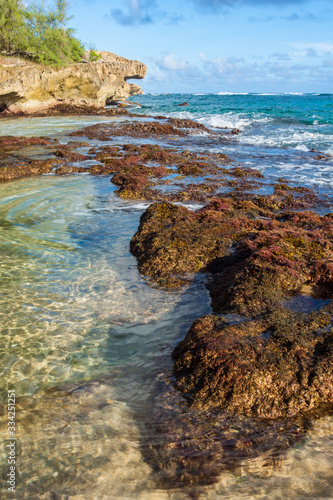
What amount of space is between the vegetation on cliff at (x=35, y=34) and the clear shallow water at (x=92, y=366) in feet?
130

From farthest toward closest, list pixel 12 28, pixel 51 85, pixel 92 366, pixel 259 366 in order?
pixel 12 28, pixel 51 85, pixel 92 366, pixel 259 366

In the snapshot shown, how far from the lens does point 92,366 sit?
13.3ft

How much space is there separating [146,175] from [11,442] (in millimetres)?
11443

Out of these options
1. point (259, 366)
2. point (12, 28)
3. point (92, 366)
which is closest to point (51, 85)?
point (12, 28)

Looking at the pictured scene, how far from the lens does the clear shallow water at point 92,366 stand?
8.85 ft

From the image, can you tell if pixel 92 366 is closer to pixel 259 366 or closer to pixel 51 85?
pixel 259 366

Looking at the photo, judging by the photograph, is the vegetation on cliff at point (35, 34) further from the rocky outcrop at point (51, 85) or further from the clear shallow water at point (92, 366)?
the clear shallow water at point (92, 366)

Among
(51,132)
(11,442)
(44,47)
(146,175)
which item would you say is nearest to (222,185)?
(146,175)

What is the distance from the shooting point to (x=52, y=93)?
127 ft

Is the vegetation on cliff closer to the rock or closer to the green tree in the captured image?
the green tree

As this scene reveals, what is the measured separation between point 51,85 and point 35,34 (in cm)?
1072

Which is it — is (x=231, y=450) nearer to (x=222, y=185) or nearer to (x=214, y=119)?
(x=222, y=185)

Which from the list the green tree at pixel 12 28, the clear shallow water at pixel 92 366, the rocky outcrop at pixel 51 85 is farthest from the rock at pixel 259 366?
the green tree at pixel 12 28

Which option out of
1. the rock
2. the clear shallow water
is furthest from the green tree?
the rock
